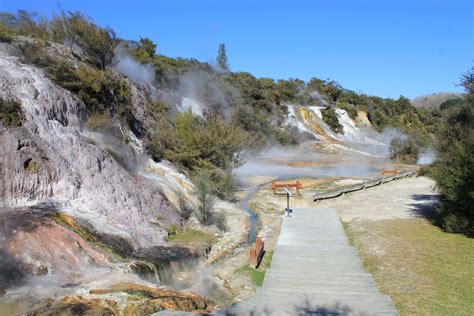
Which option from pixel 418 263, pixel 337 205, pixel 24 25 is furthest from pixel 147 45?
pixel 418 263

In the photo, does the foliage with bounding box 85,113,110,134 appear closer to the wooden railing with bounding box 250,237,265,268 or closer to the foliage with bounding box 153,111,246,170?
the foliage with bounding box 153,111,246,170

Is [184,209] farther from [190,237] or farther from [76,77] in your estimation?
[76,77]

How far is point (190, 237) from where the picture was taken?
647 inches

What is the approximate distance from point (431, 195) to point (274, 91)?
4386cm

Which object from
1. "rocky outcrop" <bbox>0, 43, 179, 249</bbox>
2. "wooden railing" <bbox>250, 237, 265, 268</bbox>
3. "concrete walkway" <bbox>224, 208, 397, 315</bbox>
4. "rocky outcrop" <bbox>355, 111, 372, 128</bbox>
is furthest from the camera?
"rocky outcrop" <bbox>355, 111, 372, 128</bbox>

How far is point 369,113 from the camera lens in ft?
252

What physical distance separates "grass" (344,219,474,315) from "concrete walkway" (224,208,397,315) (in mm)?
517

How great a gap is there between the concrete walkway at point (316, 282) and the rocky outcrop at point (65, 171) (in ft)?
16.1

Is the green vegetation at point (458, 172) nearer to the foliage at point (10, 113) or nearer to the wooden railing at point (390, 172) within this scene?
the wooden railing at point (390, 172)

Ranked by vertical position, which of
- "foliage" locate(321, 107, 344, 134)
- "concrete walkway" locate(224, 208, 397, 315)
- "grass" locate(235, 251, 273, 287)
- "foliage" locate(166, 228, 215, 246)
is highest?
"foliage" locate(321, 107, 344, 134)

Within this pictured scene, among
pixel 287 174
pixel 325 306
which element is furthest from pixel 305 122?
pixel 325 306

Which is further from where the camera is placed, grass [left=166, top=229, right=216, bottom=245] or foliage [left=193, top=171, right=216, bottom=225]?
foliage [left=193, top=171, right=216, bottom=225]

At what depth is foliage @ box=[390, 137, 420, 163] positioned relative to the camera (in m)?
46.5

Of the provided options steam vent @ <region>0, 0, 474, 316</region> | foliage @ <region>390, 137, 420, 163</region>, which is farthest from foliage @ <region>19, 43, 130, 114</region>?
foliage @ <region>390, 137, 420, 163</region>
